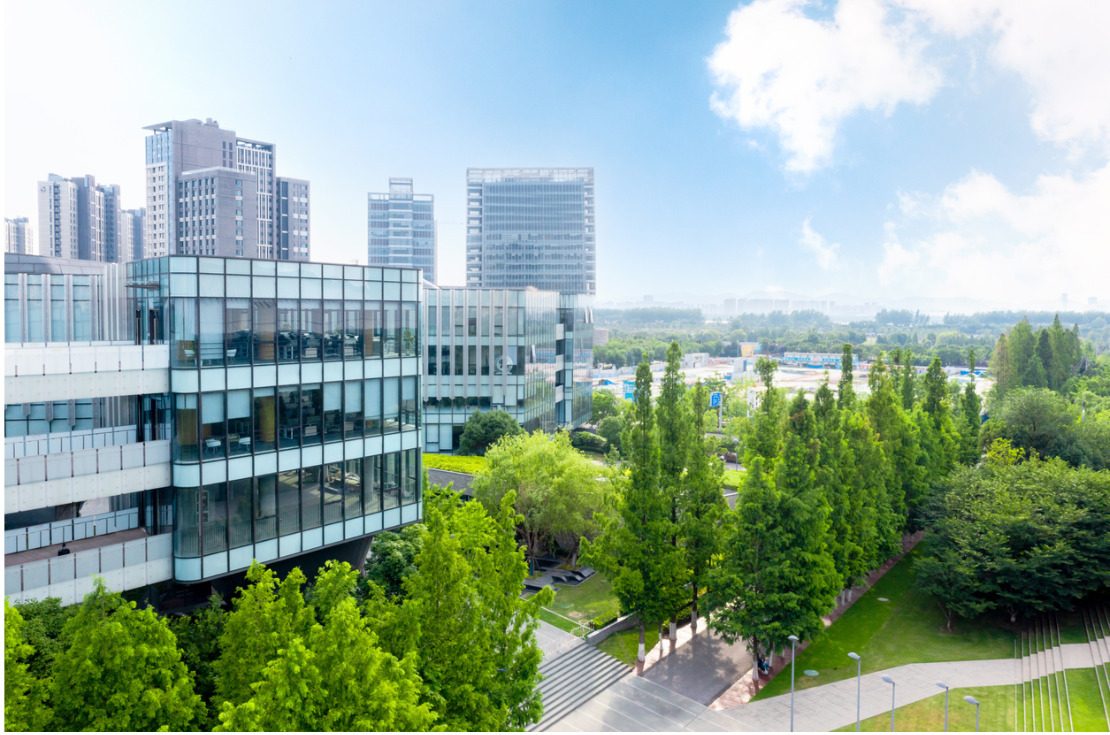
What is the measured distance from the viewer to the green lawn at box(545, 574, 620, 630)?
73.5 feet

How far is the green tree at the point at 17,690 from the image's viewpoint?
9406 mm

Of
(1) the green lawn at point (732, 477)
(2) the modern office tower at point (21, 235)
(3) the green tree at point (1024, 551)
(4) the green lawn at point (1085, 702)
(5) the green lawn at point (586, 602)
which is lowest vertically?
(4) the green lawn at point (1085, 702)

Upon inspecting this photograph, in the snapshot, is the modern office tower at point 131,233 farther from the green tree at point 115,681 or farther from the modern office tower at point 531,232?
the green tree at point 115,681

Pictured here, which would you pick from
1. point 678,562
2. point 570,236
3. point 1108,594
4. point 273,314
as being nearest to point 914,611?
point 1108,594

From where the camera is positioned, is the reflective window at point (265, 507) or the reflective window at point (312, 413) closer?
the reflective window at point (265, 507)

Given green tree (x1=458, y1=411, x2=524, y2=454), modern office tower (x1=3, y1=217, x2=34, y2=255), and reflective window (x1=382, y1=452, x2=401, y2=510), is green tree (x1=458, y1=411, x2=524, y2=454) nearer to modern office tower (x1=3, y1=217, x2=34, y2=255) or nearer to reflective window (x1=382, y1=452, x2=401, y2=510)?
reflective window (x1=382, y1=452, x2=401, y2=510)

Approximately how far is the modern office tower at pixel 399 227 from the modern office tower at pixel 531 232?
16300 mm

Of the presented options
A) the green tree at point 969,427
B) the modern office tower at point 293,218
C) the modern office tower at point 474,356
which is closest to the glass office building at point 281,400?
the modern office tower at point 474,356

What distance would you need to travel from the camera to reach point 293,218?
3836 inches

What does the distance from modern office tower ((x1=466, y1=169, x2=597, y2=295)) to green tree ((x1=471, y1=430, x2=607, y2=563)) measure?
9203 cm

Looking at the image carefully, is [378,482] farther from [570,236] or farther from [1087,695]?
[570,236]

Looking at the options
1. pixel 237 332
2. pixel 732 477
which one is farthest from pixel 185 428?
pixel 732 477

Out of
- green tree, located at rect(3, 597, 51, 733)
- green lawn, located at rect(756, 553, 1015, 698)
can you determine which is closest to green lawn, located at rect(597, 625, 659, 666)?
green lawn, located at rect(756, 553, 1015, 698)

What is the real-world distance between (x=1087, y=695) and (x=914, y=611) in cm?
595
